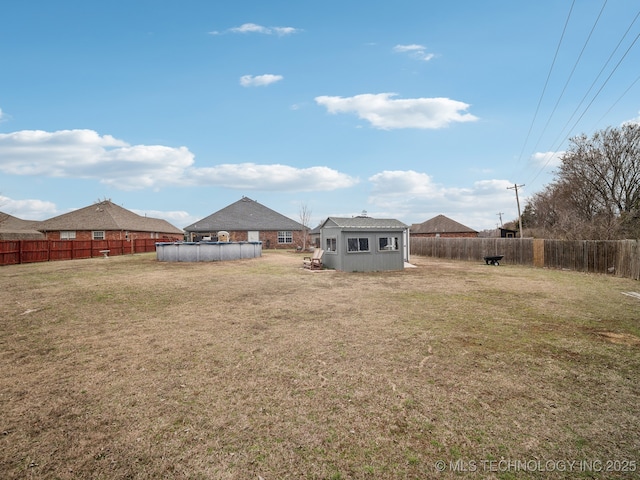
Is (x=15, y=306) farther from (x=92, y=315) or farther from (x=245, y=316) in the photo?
(x=245, y=316)

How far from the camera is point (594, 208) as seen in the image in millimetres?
31391

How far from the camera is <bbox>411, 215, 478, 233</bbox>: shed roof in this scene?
179 ft

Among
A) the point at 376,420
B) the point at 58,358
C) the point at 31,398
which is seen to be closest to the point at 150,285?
the point at 58,358

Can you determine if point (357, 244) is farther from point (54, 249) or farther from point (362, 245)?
point (54, 249)

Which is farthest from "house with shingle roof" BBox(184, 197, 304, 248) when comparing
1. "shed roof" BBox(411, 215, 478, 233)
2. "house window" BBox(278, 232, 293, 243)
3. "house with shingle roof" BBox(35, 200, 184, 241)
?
"shed roof" BBox(411, 215, 478, 233)

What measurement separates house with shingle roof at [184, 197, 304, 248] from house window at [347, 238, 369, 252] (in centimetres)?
Result: 2405

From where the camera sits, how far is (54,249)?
24.6m

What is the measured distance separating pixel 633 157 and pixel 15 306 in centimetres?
4291

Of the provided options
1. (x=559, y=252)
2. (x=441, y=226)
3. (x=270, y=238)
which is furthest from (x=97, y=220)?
(x=441, y=226)

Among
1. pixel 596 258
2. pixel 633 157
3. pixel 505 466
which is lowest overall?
pixel 505 466

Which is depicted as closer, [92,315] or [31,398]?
Result: [31,398]

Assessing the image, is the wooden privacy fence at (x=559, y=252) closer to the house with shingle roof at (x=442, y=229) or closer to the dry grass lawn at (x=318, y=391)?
the dry grass lawn at (x=318, y=391)

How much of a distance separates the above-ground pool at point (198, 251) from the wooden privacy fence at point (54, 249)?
315 inches

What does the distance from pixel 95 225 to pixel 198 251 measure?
2175cm
